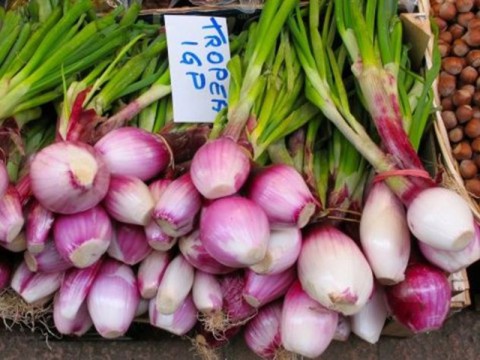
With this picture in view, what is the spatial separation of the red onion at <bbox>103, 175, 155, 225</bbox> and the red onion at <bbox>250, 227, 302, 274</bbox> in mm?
218

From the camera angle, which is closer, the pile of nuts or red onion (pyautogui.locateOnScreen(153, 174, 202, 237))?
red onion (pyautogui.locateOnScreen(153, 174, 202, 237))

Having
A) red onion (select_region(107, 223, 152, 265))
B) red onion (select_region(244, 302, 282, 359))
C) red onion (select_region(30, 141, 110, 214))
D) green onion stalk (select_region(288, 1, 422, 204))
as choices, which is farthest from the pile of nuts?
red onion (select_region(30, 141, 110, 214))

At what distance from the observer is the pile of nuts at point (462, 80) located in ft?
5.32

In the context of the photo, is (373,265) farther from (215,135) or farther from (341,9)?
(341,9)

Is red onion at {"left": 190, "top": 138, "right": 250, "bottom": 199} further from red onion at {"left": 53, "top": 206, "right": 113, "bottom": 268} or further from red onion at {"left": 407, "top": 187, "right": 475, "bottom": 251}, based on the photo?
red onion at {"left": 407, "top": 187, "right": 475, "bottom": 251}

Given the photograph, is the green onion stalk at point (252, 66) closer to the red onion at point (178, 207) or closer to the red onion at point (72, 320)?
the red onion at point (178, 207)

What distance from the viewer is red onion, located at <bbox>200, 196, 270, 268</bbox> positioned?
3.34 feet

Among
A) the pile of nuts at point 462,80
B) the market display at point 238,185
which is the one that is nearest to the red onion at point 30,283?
the market display at point 238,185

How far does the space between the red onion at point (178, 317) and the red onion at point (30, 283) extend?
0.20m

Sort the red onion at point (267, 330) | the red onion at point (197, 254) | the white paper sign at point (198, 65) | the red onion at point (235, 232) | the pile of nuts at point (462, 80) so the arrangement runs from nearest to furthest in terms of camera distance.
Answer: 1. the red onion at point (235, 232)
2. the red onion at point (197, 254)
3. the red onion at point (267, 330)
4. the white paper sign at point (198, 65)
5. the pile of nuts at point (462, 80)

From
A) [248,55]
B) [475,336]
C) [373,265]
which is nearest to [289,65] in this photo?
[248,55]

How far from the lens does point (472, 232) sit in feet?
3.43

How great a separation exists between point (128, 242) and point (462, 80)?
109cm

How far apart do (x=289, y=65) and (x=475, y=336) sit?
1.07 m
